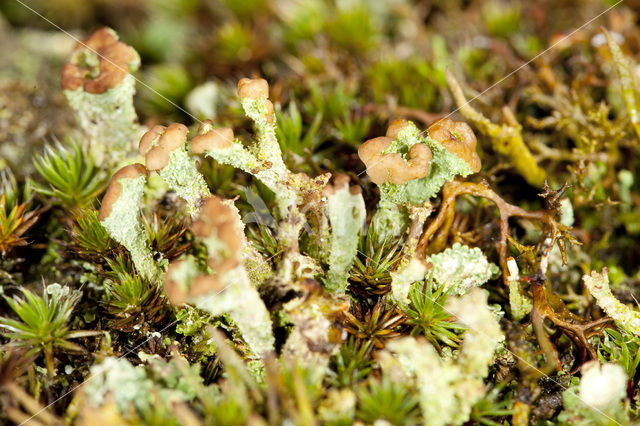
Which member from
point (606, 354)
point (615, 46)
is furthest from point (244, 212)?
point (615, 46)

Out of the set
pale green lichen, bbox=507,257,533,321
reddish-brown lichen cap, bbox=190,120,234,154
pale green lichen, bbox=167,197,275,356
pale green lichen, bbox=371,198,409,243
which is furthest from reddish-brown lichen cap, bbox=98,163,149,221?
pale green lichen, bbox=507,257,533,321

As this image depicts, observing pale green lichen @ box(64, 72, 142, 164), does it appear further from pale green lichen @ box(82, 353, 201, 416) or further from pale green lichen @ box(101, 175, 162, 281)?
pale green lichen @ box(82, 353, 201, 416)

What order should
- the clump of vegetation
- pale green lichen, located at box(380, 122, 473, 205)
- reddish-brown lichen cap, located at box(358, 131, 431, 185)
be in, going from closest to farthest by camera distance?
the clump of vegetation, reddish-brown lichen cap, located at box(358, 131, 431, 185), pale green lichen, located at box(380, 122, 473, 205)

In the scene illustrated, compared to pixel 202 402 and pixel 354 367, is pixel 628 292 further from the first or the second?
pixel 202 402

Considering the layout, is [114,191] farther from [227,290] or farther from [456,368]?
[456,368]

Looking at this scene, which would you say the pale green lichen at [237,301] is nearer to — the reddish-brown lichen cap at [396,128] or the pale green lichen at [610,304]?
the reddish-brown lichen cap at [396,128]

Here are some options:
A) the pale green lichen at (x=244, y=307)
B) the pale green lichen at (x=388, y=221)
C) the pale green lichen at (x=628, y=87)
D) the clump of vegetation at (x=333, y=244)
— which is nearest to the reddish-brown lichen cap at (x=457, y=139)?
the clump of vegetation at (x=333, y=244)

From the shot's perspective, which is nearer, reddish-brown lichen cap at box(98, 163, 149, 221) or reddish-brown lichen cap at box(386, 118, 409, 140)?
reddish-brown lichen cap at box(98, 163, 149, 221)
